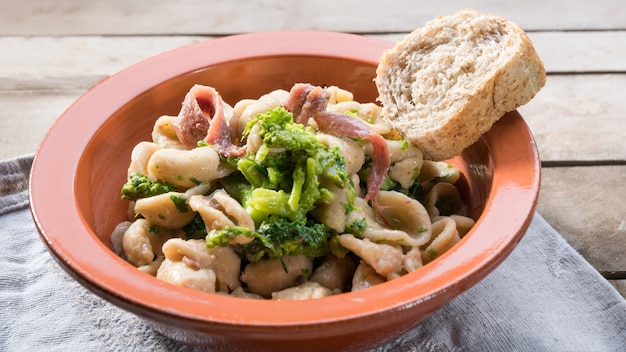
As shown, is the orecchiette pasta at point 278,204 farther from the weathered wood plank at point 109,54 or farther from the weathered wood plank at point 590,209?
the weathered wood plank at point 109,54

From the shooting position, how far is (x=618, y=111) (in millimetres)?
3873

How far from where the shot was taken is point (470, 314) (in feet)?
8.54

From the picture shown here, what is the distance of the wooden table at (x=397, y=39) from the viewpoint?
3.31 m

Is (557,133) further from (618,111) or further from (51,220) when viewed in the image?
(51,220)

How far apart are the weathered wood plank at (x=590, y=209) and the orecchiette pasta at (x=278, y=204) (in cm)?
68

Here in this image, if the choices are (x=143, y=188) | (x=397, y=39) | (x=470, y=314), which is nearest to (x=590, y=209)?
(x=470, y=314)

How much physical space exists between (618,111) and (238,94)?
2.10m

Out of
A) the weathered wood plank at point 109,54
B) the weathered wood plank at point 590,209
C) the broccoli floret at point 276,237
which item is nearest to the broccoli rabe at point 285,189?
the broccoli floret at point 276,237

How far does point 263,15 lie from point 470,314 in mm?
2890

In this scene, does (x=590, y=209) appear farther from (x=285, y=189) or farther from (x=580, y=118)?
(x=285, y=189)

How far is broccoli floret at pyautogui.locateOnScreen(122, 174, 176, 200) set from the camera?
2.50m

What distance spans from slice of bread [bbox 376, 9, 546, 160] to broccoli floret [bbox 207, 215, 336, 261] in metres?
0.62

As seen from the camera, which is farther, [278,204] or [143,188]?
[143,188]

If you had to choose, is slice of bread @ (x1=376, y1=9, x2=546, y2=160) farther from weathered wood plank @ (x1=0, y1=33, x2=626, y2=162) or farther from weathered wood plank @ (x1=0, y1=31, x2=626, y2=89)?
weathered wood plank @ (x1=0, y1=31, x2=626, y2=89)
